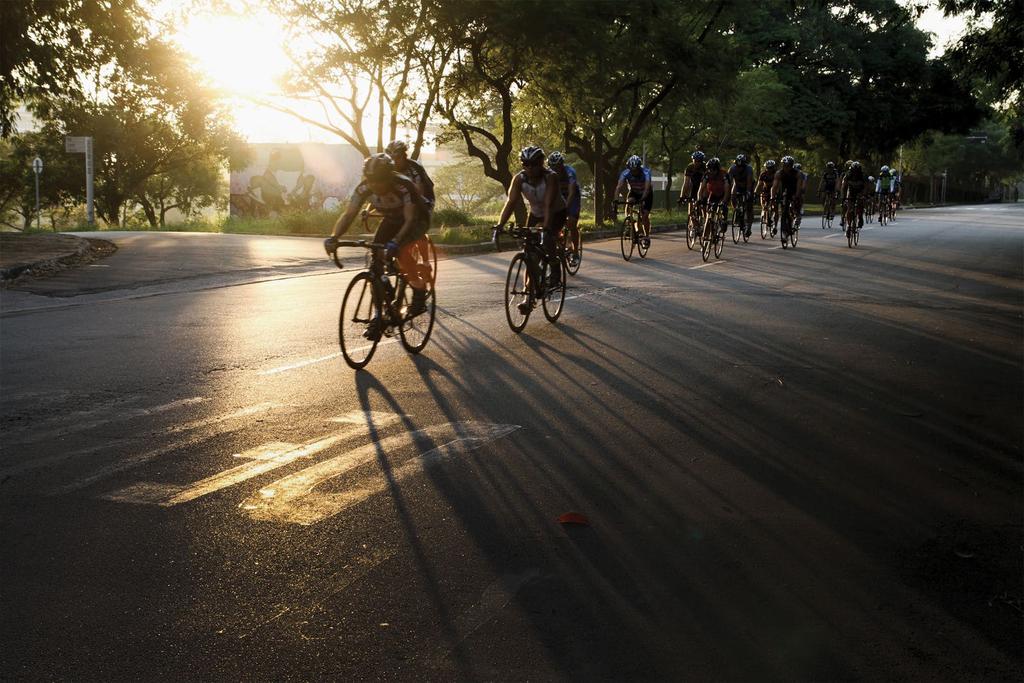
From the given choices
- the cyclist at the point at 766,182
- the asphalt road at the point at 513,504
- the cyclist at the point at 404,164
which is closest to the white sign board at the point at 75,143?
the cyclist at the point at 766,182

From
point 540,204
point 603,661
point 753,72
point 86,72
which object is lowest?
point 603,661

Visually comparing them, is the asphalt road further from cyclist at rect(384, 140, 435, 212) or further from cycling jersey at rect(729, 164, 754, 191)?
cycling jersey at rect(729, 164, 754, 191)

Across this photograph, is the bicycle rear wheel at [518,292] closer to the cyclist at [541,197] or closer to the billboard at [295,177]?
the cyclist at [541,197]

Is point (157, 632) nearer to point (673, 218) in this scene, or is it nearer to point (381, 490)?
point (381, 490)

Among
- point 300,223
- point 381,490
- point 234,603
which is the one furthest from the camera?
point 300,223

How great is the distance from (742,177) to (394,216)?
16.7m

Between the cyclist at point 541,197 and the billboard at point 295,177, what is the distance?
6674 cm

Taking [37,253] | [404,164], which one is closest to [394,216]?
[404,164]

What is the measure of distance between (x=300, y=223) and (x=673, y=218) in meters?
15.9

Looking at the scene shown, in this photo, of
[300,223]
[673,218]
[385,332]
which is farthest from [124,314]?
[673,218]

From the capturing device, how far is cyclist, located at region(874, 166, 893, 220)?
4159 centimetres

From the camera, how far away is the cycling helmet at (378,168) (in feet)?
32.7

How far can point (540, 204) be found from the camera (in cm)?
1373

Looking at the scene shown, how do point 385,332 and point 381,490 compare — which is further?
point 385,332
